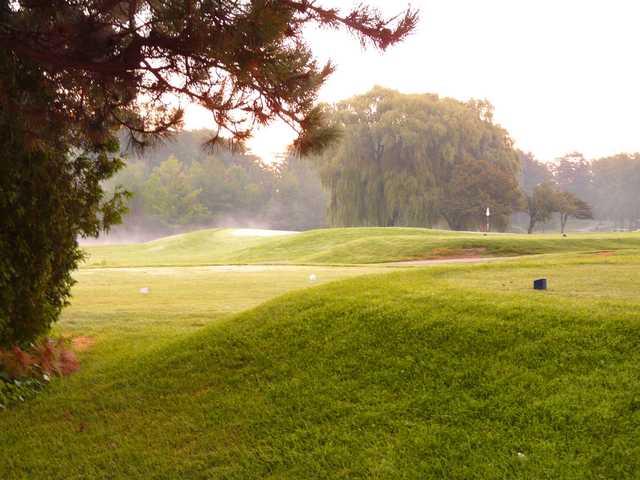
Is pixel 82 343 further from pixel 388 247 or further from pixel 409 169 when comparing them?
pixel 409 169

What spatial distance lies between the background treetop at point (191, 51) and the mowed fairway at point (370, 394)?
6.81 ft

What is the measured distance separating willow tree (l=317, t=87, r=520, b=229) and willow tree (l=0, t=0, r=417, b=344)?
35.7 metres

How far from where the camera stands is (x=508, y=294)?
577 centimetres

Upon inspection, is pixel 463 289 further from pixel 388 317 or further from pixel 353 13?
pixel 353 13

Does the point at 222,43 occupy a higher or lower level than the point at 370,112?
lower

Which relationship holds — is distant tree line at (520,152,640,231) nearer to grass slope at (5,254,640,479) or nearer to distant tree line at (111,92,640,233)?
distant tree line at (111,92,640,233)

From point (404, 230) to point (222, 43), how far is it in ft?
91.3

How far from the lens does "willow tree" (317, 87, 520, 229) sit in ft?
138

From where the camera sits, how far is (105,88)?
5.73m

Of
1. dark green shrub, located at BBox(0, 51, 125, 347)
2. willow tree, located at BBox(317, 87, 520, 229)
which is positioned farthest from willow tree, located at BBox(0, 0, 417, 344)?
willow tree, located at BBox(317, 87, 520, 229)

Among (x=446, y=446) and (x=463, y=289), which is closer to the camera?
(x=446, y=446)

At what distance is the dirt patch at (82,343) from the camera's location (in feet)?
23.9

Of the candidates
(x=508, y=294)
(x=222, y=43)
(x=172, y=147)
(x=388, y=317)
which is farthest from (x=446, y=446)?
(x=172, y=147)

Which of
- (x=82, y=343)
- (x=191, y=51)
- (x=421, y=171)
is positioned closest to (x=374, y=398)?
(x=191, y=51)
